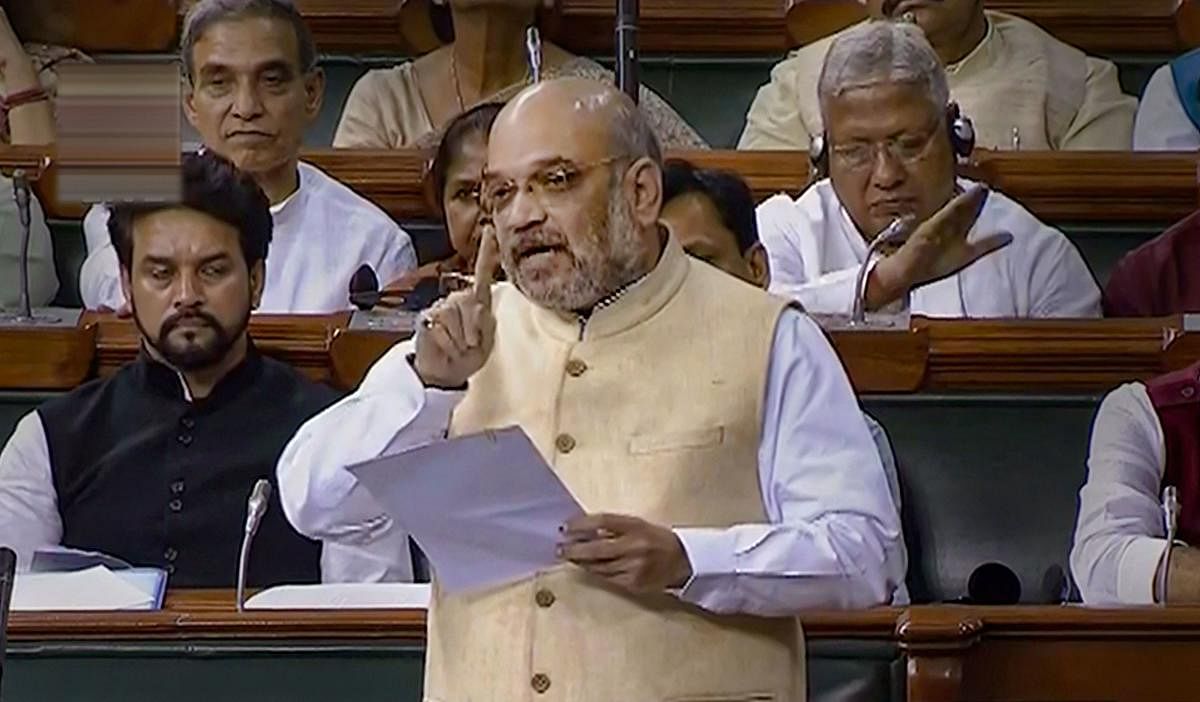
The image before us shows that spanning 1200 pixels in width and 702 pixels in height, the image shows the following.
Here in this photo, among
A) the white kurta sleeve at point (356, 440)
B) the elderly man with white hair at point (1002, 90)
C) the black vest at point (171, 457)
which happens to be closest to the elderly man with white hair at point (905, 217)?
the elderly man with white hair at point (1002, 90)

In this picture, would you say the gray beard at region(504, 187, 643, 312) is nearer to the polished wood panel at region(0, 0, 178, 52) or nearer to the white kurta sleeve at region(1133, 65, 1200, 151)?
the white kurta sleeve at region(1133, 65, 1200, 151)

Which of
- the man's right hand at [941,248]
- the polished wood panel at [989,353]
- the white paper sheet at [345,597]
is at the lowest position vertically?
the white paper sheet at [345,597]

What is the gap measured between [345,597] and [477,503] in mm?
509

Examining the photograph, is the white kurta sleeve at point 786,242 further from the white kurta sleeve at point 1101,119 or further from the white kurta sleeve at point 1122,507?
the white kurta sleeve at point 1101,119

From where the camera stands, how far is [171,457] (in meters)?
2.90

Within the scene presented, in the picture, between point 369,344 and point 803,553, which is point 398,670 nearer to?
point 803,553

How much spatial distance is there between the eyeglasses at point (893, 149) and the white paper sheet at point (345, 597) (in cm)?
97

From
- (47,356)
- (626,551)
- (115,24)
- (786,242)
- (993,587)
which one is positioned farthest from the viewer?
(115,24)

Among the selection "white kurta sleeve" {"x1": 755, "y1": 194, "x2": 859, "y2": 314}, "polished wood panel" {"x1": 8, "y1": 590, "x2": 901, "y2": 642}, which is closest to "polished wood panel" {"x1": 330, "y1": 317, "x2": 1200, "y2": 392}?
"white kurta sleeve" {"x1": 755, "y1": 194, "x2": 859, "y2": 314}

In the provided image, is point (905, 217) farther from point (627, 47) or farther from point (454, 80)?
point (454, 80)

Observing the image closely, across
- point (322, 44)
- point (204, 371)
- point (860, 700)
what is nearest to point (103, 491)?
point (204, 371)

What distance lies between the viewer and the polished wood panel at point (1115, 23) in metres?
4.22

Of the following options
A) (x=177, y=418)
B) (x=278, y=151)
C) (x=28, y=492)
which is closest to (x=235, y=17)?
(x=278, y=151)

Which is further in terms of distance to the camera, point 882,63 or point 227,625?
point 882,63
